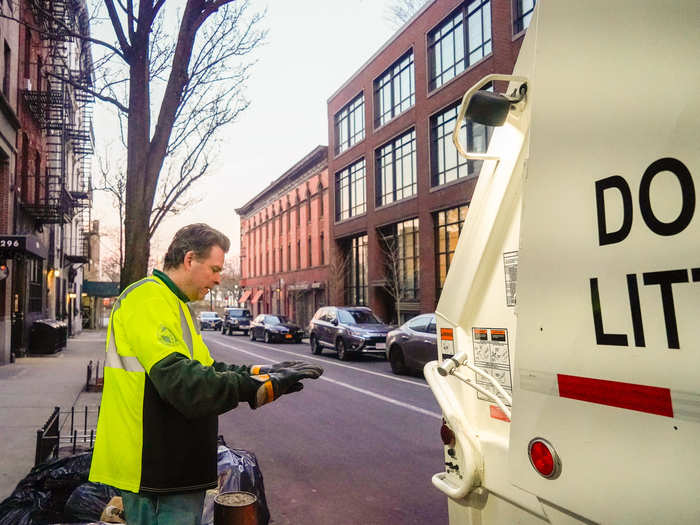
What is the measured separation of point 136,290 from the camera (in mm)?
2328

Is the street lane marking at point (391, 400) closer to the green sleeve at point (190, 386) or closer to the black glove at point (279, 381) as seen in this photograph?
the black glove at point (279, 381)

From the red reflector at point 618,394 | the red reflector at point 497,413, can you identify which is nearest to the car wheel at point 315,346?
the red reflector at point 497,413

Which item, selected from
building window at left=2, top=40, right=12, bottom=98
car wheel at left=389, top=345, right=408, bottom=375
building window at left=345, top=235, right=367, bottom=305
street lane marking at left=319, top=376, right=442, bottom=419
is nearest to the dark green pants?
street lane marking at left=319, top=376, right=442, bottom=419

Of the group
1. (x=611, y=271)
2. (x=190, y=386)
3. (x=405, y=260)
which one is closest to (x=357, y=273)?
(x=405, y=260)

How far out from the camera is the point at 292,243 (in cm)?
4584

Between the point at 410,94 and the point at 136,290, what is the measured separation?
26.7m

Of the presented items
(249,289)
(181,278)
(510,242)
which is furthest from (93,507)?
(249,289)

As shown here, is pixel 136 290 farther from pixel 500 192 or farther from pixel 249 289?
pixel 249 289

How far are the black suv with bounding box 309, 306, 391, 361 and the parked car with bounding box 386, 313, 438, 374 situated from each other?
2.94 metres

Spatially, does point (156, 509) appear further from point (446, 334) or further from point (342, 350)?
point (342, 350)

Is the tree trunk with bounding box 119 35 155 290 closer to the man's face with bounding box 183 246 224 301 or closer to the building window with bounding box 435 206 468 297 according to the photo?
the man's face with bounding box 183 246 224 301

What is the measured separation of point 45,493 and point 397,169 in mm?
26183

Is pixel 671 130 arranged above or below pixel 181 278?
above

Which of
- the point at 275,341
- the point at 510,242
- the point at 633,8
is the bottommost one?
the point at 275,341
